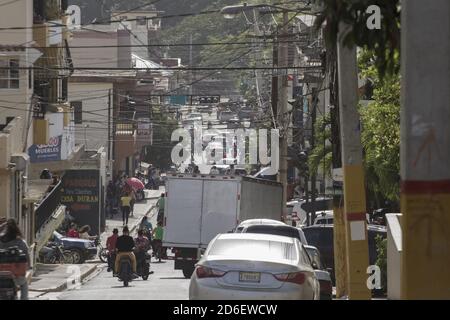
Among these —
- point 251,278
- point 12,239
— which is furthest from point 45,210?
point 251,278

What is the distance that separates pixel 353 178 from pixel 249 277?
4004 mm

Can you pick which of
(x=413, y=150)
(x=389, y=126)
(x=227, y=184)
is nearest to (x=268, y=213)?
(x=227, y=184)

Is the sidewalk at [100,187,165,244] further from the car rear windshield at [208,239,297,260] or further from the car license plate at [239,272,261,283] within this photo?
the car license plate at [239,272,261,283]

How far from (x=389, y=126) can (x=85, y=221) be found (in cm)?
3433

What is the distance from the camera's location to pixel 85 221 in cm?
5669

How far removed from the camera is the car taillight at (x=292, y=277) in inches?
627

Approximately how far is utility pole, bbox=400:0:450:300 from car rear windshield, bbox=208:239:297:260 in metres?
6.79

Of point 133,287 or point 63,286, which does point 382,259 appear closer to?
point 133,287

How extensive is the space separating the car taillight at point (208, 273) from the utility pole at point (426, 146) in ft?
21.5

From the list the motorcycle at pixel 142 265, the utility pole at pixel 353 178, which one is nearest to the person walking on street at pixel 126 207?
the motorcycle at pixel 142 265

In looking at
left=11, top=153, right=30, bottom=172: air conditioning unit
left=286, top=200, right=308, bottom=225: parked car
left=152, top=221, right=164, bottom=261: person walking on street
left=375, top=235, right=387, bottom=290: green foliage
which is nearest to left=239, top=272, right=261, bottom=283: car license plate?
left=375, top=235, right=387, bottom=290: green foliage

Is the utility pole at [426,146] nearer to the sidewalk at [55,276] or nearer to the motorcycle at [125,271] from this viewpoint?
the sidewalk at [55,276]

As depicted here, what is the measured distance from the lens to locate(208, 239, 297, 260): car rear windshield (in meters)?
16.4

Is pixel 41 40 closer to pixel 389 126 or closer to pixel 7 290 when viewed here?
pixel 389 126
